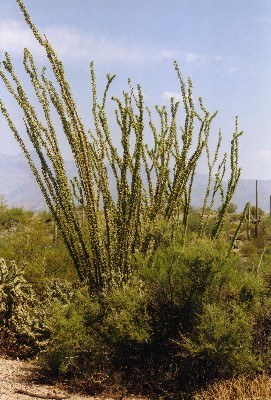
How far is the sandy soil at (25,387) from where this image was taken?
6590mm

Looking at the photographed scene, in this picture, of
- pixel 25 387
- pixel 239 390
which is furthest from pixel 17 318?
pixel 239 390

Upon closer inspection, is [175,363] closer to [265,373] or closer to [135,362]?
[135,362]

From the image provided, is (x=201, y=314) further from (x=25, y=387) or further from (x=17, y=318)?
(x=17, y=318)

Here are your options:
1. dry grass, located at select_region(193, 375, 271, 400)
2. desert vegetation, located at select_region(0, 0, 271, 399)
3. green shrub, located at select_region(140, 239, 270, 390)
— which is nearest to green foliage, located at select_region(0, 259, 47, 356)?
desert vegetation, located at select_region(0, 0, 271, 399)

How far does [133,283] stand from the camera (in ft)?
25.7

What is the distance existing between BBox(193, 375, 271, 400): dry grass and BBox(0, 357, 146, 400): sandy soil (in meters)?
1.00

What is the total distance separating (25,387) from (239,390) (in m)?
2.83

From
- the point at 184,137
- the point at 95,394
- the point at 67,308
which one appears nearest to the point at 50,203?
the point at 67,308

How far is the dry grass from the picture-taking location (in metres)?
6.25

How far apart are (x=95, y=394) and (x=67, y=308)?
4.54 ft

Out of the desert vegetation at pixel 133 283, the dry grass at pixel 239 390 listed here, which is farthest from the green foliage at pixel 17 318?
the dry grass at pixel 239 390

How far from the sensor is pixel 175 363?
7.05 metres

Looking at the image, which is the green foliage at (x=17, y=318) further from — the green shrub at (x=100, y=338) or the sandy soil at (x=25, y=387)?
the green shrub at (x=100, y=338)

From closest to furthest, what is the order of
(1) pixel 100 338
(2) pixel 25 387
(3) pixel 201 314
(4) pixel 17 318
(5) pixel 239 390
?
1. (5) pixel 239 390
2. (2) pixel 25 387
3. (3) pixel 201 314
4. (1) pixel 100 338
5. (4) pixel 17 318
